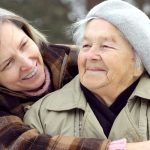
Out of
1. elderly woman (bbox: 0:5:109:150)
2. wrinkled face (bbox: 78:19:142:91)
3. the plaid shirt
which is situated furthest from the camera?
elderly woman (bbox: 0:5:109:150)

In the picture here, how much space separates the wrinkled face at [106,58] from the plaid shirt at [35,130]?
344 millimetres

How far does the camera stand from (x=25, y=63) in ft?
10.1

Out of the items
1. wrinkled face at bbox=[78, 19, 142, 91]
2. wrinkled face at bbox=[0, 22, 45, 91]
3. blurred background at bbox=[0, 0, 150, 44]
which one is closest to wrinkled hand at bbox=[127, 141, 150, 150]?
wrinkled face at bbox=[78, 19, 142, 91]

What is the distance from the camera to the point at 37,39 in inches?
132

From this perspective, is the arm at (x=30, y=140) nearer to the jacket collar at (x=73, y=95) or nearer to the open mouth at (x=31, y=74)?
the jacket collar at (x=73, y=95)

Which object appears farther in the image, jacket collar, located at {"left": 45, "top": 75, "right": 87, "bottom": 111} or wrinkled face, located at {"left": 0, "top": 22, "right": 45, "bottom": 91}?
wrinkled face, located at {"left": 0, "top": 22, "right": 45, "bottom": 91}

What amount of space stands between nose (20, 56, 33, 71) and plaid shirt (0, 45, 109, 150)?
0.17 m

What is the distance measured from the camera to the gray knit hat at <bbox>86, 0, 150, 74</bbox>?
8.96ft

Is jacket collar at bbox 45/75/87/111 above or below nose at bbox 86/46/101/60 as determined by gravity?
below

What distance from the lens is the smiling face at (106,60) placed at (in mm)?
2725

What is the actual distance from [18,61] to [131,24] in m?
0.75

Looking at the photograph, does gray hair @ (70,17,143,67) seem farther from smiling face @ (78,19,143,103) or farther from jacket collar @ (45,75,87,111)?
jacket collar @ (45,75,87,111)

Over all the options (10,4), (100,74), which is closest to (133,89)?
(100,74)

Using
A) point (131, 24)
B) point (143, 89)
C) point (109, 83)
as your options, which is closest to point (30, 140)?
point (109, 83)
